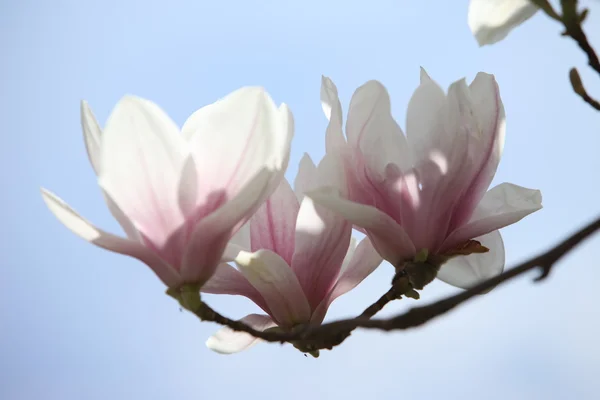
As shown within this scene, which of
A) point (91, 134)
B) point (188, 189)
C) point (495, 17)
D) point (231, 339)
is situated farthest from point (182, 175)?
point (495, 17)

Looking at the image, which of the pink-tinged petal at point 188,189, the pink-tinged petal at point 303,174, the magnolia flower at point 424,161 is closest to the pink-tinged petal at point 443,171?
the magnolia flower at point 424,161

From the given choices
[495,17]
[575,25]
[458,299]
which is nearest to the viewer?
[458,299]

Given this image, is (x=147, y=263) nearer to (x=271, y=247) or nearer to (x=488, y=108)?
(x=271, y=247)

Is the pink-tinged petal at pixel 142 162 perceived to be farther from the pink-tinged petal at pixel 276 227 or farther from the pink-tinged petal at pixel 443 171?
the pink-tinged petal at pixel 443 171

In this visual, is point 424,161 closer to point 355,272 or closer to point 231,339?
point 355,272

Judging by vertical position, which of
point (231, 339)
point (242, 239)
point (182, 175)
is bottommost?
point (231, 339)

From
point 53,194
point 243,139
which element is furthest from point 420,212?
point 53,194
